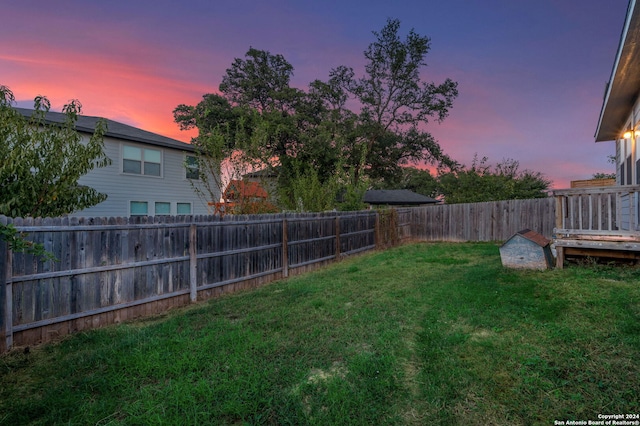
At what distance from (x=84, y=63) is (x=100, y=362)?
9.20m

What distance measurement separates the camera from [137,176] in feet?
40.8

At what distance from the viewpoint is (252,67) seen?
19859 millimetres

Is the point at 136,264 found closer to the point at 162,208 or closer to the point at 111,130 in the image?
the point at 162,208

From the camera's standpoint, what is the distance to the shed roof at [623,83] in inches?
162

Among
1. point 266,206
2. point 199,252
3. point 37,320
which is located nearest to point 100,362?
point 37,320

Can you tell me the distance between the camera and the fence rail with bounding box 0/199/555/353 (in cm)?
353

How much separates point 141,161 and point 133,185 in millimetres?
1111

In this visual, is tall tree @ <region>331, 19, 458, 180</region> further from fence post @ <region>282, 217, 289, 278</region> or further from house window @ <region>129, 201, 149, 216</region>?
fence post @ <region>282, 217, 289, 278</region>

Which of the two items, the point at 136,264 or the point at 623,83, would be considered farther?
the point at 623,83

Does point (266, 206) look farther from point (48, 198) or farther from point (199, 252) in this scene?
point (48, 198)

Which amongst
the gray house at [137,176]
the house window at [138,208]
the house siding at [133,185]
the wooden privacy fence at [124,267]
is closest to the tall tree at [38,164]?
the wooden privacy fence at [124,267]

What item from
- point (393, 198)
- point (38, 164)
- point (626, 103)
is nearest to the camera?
point (38, 164)

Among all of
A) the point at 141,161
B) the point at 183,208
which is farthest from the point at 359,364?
the point at 183,208

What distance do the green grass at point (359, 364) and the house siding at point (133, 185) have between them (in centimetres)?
949
